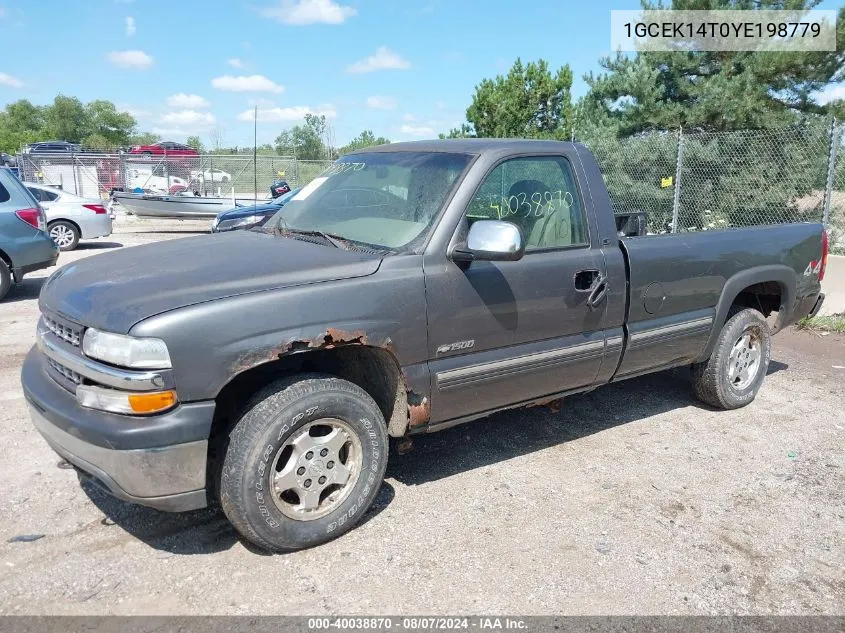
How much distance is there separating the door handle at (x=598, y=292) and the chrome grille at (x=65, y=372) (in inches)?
108

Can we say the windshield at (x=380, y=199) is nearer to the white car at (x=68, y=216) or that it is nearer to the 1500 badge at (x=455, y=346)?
the 1500 badge at (x=455, y=346)

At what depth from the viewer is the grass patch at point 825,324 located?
318 inches

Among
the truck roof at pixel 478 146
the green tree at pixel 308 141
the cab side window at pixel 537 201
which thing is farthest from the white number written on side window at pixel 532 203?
the green tree at pixel 308 141

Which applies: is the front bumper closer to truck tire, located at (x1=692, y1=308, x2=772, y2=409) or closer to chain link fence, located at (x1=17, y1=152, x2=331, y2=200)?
truck tire, located at (x1=692, y1=308, x2=772, y2=409)

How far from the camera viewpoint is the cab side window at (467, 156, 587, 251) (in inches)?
155

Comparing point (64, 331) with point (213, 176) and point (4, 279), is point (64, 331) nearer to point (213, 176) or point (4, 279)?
point (4, 279)

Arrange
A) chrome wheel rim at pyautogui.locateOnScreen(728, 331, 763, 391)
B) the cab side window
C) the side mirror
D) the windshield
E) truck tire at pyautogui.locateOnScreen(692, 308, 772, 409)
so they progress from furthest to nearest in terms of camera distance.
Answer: chrome wheel rim at pyautogui.locateOnScreen(728, 331, 763, 391)
truck tire at pyautogui.locateOnScreen(692, 308, 772, 409)
the cab side window
the windshield
the side mirror

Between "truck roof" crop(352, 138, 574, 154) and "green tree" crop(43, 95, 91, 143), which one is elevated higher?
"green tree" crop(43, 95, 91, 143)

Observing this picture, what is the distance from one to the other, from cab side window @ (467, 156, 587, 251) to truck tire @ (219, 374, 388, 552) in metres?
1.34

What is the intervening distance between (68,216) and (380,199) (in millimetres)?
13054

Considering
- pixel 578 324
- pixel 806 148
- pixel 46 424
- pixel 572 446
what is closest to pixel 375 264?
pixel 578 324

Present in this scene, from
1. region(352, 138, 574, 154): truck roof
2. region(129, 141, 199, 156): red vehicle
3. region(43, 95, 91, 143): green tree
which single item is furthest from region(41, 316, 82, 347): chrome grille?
region(43, 95, 91, 143): green tree

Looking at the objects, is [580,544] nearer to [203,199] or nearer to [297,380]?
[297,380]

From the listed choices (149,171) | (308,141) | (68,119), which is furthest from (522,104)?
(68,119)
